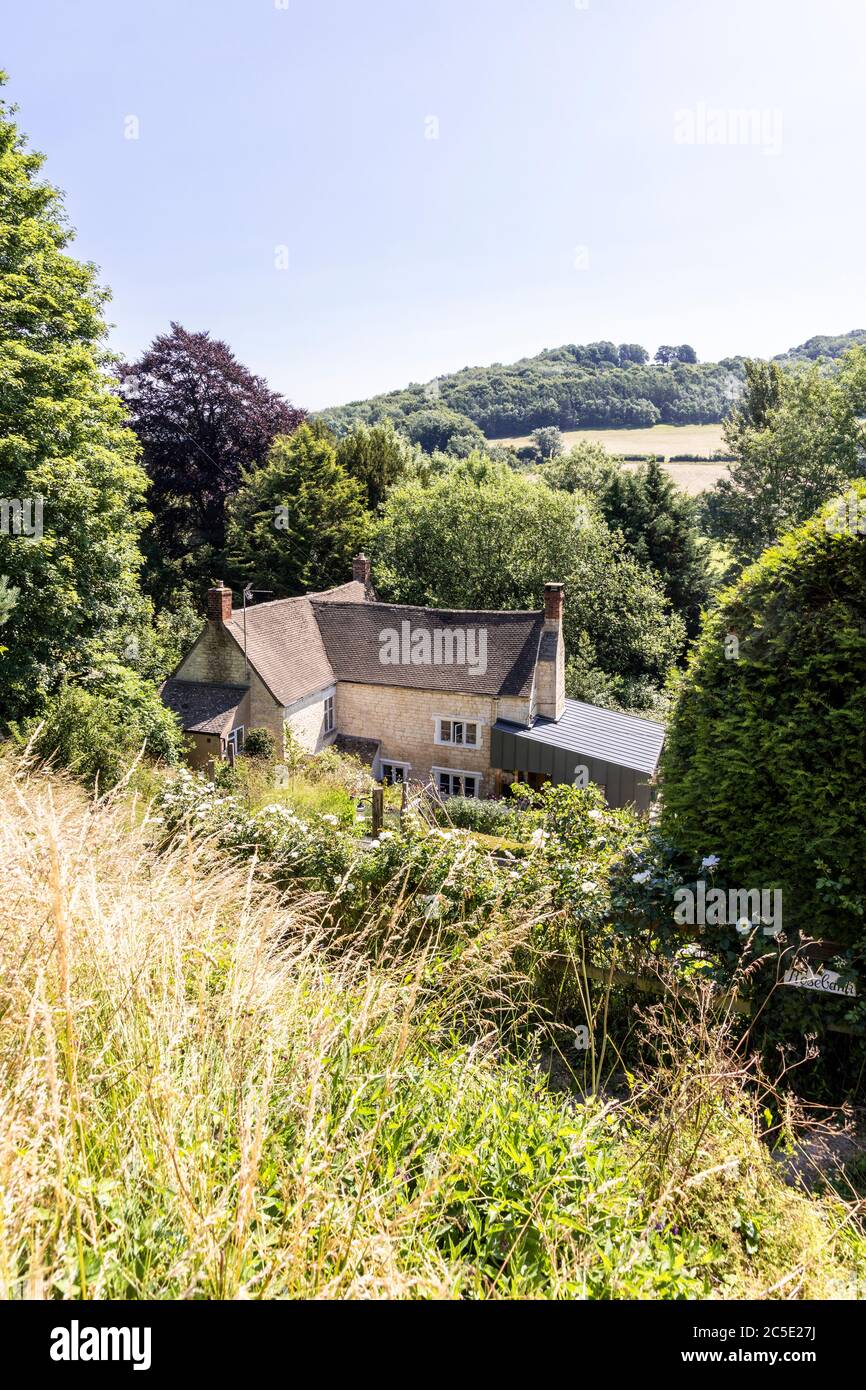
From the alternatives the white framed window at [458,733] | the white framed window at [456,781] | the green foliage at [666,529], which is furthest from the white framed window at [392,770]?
the green foliage at [666,529]

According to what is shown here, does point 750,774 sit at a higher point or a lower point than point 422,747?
higher

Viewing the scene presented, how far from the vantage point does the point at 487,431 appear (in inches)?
3214

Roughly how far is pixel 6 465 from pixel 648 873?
14610 mm

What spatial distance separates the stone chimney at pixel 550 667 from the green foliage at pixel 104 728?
992 centimetres

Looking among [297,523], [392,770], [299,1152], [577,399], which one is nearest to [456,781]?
[392,770]

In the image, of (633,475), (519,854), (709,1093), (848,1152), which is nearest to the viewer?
(709,1093)

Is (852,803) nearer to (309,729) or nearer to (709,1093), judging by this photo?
(709,1093)

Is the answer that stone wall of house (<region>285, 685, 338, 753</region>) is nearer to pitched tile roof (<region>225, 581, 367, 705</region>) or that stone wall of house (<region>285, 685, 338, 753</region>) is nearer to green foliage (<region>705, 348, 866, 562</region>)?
pitched tile roof (<region>225, 581, 367, 705</region>)

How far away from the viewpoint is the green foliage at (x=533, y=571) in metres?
30.1

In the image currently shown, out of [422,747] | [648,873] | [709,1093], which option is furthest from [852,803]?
[422,747]

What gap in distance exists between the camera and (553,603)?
21641 millimetres

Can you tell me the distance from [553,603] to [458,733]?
187 inches

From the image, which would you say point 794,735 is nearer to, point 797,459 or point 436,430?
point 797,459
